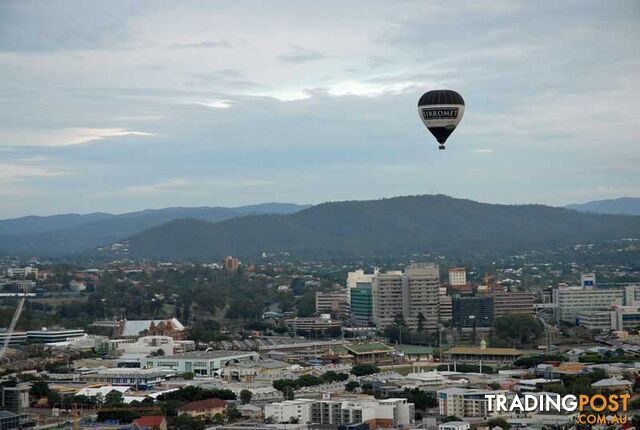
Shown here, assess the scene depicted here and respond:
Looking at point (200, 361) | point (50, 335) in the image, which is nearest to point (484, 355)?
point (200, 361)

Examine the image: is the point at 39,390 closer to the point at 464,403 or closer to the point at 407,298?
the point at 464,403

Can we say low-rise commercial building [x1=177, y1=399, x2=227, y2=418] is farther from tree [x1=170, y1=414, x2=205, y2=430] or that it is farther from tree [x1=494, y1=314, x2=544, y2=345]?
tree [x1=494, y1=314, x2=544, y2=345]

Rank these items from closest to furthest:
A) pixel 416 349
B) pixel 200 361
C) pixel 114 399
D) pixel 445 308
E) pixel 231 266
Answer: pixel 114 399, pixel 200 361, pixel 416 349, pixel 445 308, pixel 231 266

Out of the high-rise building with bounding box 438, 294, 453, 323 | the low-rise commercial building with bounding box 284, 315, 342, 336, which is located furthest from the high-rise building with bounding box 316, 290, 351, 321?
the high-rise building with bounding box 438, 294, 453, 323

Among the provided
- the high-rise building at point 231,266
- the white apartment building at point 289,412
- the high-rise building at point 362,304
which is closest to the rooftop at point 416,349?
the high-rise building at point 362,304

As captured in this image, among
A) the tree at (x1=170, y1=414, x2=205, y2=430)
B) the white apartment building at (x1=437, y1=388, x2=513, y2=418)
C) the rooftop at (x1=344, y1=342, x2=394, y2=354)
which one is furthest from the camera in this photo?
the rooftop at (x1=344, y1=342, x2=394, y2=354)

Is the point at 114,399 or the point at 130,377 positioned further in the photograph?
the point at 130,377

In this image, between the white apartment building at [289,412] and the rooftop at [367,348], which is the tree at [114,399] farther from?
the rooftop at [367,348]
